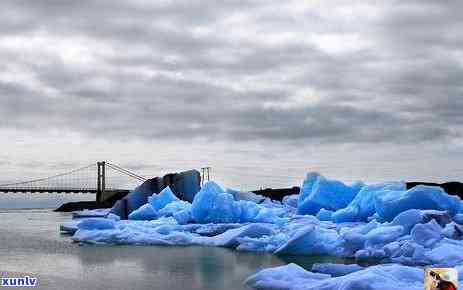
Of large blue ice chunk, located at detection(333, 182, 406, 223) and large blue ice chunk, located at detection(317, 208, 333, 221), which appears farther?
large blue ice chunk, located at detection(317, 208, 333, 221)

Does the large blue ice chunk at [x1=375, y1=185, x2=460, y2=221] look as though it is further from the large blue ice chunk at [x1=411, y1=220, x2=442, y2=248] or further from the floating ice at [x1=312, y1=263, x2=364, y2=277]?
→ the floating ice at [x1=312, y1=263, x2=364, y2=277]

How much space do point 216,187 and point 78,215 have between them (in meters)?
13.5

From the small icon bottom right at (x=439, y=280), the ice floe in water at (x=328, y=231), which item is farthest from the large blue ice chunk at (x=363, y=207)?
the small icon bottom right at (x=439, y=280)

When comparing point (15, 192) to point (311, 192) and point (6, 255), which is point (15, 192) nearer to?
point (311, 192)

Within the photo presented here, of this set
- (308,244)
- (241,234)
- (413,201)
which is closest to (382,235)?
(308,244)

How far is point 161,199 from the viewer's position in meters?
26.1

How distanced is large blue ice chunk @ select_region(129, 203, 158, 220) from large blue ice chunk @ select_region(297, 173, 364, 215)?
19.5ft

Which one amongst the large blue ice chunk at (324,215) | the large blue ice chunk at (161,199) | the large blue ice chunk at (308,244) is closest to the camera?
the large blue ice chunk at (308,244)

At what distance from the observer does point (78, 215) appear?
32.3 metres

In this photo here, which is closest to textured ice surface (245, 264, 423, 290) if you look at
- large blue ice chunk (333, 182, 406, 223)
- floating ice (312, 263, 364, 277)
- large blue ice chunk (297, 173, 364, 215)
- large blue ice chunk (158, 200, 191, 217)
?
floating ice (312, 263, 364, 277)

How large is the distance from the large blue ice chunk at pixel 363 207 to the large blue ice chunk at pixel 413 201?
8.07 ft

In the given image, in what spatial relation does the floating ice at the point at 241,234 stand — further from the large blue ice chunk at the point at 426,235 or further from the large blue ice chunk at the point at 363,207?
the large blue ice chunk at the point at 363,207

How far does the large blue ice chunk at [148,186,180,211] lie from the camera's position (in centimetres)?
2603

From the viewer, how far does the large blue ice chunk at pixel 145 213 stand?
25234mm
